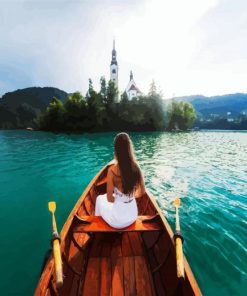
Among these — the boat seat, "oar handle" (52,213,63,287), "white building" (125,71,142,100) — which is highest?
"white building" (125,71,142,100)

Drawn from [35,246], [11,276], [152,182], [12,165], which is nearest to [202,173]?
[152,182]

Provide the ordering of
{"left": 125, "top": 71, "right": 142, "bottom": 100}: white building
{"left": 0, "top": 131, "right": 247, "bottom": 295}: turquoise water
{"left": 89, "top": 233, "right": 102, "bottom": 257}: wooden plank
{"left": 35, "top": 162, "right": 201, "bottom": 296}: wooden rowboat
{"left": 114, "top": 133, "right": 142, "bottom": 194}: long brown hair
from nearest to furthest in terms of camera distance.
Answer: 1. {"left": 35, "top": 162, "right": 201, "bottom": 296}: wooden rowboat
2. {"left": 114, "top": 133, "right": 142, "bottom": 194}: long brown hair
3. {"left": 89, "top": 233, "right": 102, "bottom": 257}: wooden plank
4. {"left": 0, "top": 131, "right": 247, "bottom": 295}: turquoise water
5. {"left": 125, "top": 71, "right": 142, "bottom": 100}: white building

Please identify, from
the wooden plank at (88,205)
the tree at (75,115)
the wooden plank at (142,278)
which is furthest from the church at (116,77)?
the wooden plank at (142,278)

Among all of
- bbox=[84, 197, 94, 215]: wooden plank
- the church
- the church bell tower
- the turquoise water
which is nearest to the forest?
the church

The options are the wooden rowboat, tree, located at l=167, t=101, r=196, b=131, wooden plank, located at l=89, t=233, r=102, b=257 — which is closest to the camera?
the wooden rowboat

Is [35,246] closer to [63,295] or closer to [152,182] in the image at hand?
[63,295]

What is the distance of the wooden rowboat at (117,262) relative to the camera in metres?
3.32

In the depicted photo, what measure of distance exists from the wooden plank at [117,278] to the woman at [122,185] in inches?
26.2

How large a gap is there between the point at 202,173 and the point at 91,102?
57.1 meters

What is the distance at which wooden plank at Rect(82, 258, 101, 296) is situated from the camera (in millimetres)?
3488

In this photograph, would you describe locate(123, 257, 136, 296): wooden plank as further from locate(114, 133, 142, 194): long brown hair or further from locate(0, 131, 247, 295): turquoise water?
locate(0, 131, 247, 295): turquoise water

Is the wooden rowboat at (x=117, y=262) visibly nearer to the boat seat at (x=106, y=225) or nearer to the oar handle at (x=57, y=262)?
the boat seat at (x=106, y=225)

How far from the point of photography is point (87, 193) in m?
6.45

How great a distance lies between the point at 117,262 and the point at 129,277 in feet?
1.44
